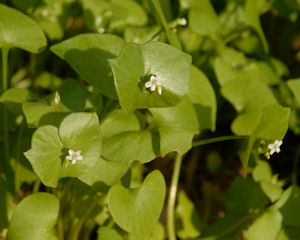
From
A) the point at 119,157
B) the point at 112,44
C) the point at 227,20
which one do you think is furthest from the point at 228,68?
the point at 119,157

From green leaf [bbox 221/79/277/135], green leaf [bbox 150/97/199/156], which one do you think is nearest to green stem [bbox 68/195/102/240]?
green leaf [bbox 150/97/199/156]

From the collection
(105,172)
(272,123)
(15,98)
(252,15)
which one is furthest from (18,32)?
(252,15)

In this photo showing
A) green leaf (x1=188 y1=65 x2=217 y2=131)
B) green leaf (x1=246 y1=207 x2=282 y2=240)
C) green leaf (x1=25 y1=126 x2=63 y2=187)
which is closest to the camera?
green leaf (x1=25 y1=126 x2=63 y2=187)

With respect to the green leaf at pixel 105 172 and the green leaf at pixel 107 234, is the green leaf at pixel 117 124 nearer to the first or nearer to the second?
the green leaf at pixel 105 172

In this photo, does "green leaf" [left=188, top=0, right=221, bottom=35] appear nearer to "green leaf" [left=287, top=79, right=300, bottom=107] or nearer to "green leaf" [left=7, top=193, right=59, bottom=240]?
"green leaf" [left=287, top=79, right=300, bottom=107]

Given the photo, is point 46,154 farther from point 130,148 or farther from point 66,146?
point 130,148

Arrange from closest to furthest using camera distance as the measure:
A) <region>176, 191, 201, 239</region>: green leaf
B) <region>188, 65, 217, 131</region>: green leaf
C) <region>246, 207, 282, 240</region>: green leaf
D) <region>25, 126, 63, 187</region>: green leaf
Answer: <region>25, 126, 63, 187</region>: green leaf
<region>246, 207, 282, 240</region>: green leaf
<region>188, 65, 217, 131</region>: green leaf
<region>176, 191, 201, 239</region>: green leaf

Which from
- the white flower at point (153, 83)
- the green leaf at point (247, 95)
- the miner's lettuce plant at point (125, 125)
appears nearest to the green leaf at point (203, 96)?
the miner's lettuce plant at point (125, 125)
